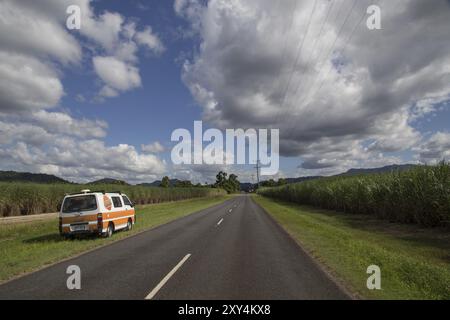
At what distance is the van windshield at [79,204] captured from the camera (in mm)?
14391

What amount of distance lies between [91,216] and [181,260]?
6.07 meters

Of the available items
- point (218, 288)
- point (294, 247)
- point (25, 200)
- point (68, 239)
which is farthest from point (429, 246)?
point (25, 200)

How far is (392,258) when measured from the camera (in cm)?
984

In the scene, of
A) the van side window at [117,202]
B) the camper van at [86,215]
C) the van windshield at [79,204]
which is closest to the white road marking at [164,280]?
the camper van at [86,215]

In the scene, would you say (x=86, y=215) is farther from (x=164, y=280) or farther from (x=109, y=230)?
(x=164, y=280)

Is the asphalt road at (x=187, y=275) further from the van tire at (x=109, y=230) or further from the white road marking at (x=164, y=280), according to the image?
the van tire at (x=109, y=230)

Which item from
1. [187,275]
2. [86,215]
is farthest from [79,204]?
[187,275]

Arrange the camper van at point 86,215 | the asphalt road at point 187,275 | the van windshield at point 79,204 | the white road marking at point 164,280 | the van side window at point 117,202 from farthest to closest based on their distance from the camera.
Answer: the van side window at point 117,202 < the van windshield at point 79,204 < the camper van at point 86,215 < the asphalt road at point 187,275 < the white road marking at point 164,280

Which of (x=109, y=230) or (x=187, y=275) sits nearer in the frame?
(x=187, y=275)

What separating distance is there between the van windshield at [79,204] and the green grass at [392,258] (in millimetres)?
8325

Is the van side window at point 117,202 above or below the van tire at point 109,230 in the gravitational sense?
above

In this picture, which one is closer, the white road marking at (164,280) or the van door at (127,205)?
the white road marking at (164,280)

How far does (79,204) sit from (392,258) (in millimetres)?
11457
